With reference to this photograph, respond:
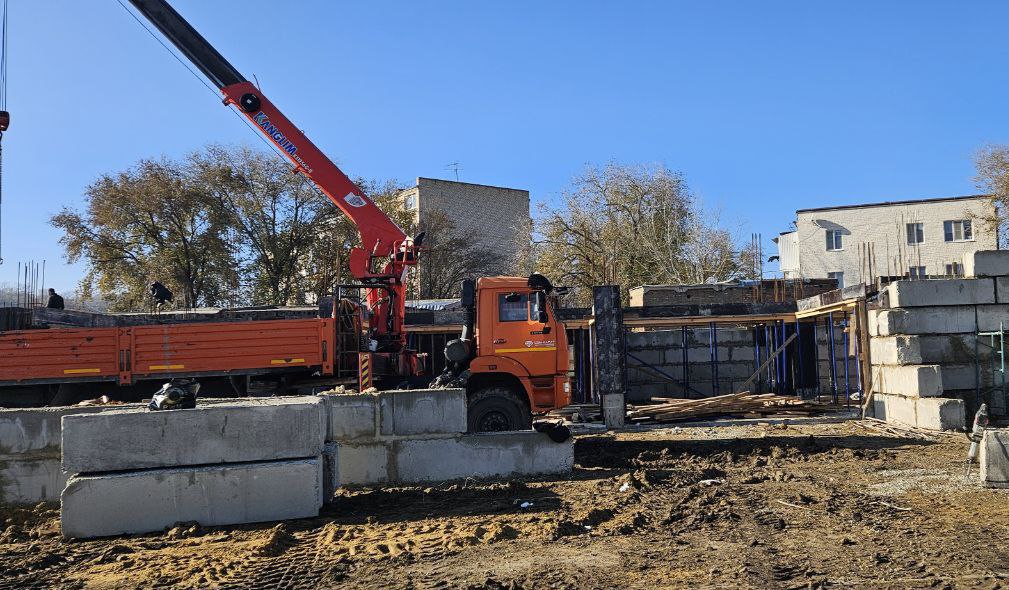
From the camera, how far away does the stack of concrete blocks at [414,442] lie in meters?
8.87

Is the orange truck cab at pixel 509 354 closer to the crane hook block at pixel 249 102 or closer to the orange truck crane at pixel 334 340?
the orange truck crane at pixel 334 340

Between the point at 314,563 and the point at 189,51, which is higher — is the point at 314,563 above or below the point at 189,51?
below

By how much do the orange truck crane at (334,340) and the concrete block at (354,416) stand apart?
1.90 metres

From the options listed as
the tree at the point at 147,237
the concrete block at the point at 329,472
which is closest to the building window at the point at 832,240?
the tree at the point at 147,237

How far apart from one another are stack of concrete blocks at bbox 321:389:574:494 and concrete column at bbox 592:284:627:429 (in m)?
4.38

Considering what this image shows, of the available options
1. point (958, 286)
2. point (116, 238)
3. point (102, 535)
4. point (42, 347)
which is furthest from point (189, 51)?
point (116, 238)

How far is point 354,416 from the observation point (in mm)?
8891

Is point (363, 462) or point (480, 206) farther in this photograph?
point (480, 206)

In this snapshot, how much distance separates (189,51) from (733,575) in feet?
42.0

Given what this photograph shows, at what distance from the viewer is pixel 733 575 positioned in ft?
17.1

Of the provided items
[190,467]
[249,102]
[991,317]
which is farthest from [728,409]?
[249,102]

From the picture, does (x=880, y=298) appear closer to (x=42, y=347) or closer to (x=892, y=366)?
(x=892, y=366)

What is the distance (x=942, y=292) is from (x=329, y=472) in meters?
10.2

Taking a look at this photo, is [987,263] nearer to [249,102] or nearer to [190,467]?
[190,467]
